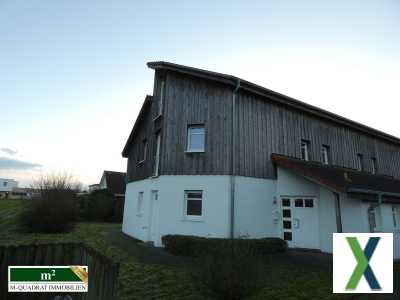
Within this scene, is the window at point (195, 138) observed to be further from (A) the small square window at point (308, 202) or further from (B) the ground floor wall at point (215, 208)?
(A) the small square window at point (308, 202)

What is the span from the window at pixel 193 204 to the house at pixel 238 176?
0.04 meters

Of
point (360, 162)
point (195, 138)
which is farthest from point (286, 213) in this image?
point (360, 162)

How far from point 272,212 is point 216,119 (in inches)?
225

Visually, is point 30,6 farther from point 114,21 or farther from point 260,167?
point 260,167

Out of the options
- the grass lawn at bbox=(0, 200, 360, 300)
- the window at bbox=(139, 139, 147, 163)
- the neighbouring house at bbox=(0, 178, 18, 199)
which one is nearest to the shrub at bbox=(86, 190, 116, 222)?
the window at bbox=(139, 139, 147, 163)

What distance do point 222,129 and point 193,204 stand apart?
409 cm

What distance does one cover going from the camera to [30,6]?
938 centimetres

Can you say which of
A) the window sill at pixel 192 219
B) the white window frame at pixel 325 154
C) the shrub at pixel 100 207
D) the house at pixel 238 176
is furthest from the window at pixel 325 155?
the shrub at pixel 100 207

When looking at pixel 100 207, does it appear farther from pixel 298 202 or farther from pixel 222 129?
pixel 298 202

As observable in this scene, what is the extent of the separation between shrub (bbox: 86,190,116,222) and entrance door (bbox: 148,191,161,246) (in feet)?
48.6

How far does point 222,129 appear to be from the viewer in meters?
13.0

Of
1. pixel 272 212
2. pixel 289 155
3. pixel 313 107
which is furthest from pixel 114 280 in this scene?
pixel 313 107

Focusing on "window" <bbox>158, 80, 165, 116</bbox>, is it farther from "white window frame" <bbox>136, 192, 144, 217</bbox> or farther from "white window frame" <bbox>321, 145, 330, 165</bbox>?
"white window frame" <bbox>321, 145, 330, 165</bbox>

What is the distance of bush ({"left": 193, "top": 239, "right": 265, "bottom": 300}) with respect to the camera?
16.2ft
